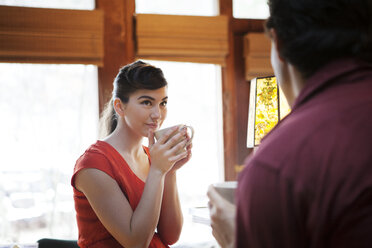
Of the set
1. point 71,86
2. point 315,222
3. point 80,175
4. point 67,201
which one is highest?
point 71,86

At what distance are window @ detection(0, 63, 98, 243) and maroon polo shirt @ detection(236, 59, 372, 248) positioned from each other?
2.49 meters

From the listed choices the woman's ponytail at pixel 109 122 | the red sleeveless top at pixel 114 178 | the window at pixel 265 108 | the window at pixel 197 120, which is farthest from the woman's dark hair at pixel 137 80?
the window at pixel 197 120

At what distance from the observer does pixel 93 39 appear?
288 centimetres

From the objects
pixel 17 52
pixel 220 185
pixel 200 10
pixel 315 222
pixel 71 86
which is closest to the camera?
pixel 315 222

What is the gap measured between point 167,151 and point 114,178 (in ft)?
0.67

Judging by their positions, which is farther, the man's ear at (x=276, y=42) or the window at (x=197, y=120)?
the window at (x=197, y=120)

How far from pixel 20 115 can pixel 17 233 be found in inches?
30.3

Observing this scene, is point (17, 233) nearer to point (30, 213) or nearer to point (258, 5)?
point (30, 213)

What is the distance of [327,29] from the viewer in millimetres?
619

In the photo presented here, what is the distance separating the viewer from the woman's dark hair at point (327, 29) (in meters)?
0.62

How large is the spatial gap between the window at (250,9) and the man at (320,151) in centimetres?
277

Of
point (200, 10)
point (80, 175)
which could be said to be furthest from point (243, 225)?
point (200, 10)

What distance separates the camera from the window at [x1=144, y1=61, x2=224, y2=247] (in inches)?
124

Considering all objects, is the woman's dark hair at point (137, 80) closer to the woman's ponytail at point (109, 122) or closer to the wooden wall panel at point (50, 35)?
the woman's ponytail at point (109, 122)
